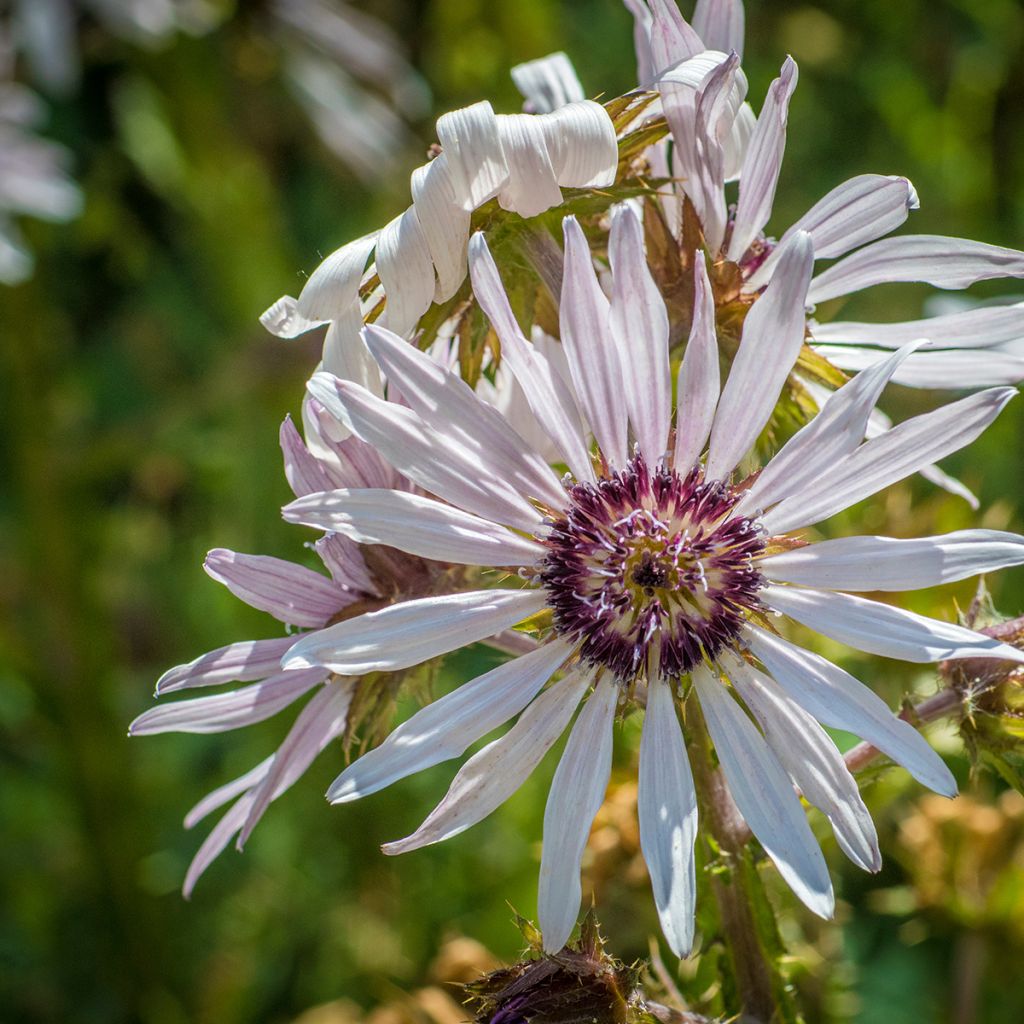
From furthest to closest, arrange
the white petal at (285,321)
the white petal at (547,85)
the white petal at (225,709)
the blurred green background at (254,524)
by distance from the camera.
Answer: the blurred green background at (254,524), the white petal at (547,85), the white petal at (225,709), the white petal at (285,321)

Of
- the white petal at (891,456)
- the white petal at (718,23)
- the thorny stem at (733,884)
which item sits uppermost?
the white petal at (718,23)

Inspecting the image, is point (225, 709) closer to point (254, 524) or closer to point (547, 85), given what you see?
point (547, 85)

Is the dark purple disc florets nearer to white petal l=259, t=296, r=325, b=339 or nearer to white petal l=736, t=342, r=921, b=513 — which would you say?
white petal l=736, t=342, r=921, b=513

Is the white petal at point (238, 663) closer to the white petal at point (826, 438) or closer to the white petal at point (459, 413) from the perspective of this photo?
the white petal at point (459, 413)

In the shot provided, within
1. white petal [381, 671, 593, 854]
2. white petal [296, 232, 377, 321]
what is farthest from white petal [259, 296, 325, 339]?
white petal [381, 671, 593, 854]

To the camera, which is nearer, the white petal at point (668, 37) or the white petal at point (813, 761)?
the white petal at point (813, 761)

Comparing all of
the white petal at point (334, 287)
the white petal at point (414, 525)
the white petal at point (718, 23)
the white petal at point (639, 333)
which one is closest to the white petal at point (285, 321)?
the white petal at point (334, 287)

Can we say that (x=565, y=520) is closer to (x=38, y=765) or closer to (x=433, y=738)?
(x=433, y=738)
